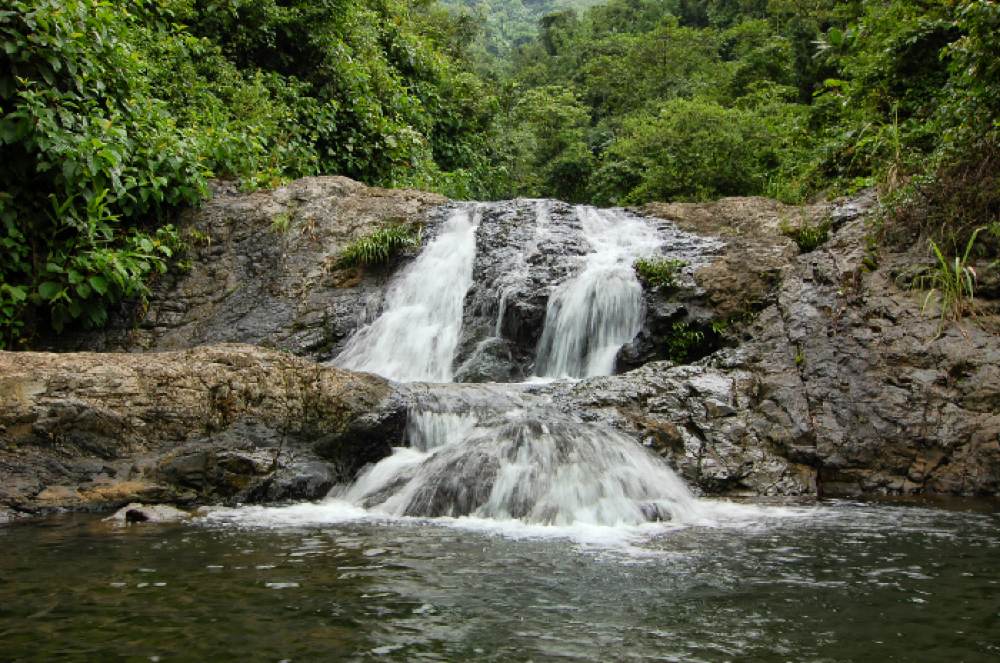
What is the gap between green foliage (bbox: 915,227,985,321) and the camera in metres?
7.21

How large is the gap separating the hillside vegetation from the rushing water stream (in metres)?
4.58

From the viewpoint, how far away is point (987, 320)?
7.07 m

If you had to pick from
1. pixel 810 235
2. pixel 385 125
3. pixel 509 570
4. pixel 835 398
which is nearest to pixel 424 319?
pixel 810 235

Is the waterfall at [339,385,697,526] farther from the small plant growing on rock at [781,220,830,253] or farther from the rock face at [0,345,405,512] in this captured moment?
the small plant growing on rock at [781,220,830,253]

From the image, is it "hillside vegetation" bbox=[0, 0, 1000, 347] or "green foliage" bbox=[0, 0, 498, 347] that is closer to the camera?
"hillside vegetation" bbox=[0, 0, 1000, 347]

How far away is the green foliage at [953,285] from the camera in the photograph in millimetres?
7211

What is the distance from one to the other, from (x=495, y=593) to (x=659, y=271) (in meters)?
6.15

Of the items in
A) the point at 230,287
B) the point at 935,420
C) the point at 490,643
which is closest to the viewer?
the point at 490,643

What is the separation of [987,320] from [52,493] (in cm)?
824

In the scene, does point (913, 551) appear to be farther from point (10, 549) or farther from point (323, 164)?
point (323, 164)

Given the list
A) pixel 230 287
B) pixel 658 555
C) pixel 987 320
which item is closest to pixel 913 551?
pixel 658 555

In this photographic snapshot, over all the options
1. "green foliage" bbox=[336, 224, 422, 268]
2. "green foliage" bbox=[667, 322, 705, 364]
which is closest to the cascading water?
"green foliage" bbox=[336, 224, 422, 268]

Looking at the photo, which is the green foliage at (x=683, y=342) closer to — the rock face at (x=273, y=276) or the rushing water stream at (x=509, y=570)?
the rushing water stream at (x=509, y=570)

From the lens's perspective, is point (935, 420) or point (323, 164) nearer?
point (935, 420)
